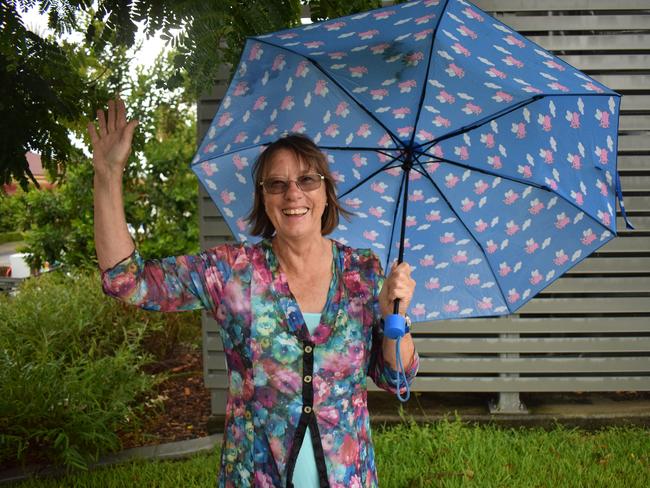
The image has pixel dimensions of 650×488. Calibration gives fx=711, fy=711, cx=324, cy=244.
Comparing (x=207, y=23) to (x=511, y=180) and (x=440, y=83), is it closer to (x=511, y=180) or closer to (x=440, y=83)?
(x=440, y=83)

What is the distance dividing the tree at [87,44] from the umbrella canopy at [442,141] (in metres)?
0.15

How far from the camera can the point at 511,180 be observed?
2479mm

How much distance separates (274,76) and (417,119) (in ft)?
1.61

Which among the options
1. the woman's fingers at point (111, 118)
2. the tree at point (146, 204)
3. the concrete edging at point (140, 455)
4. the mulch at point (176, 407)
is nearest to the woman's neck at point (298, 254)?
the woman's fingers at point (111, 118)

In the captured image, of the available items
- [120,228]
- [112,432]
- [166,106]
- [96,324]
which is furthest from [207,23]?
[166,106]

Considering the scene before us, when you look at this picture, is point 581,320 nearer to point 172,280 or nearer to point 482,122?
point 482,122

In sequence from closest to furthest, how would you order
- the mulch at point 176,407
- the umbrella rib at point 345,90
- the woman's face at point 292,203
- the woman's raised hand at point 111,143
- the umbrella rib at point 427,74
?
the woman's raised hand at point 111,143
the umbrella rib at point 427,74
the woman's face at point 292,203
the umbrella rib at point 345,90
the mulch at point 176,407

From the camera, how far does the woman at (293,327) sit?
199 cm

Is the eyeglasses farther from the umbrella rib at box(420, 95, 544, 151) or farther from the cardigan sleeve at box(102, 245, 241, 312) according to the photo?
the umbrella rib at box(420, 95, 544, 151)

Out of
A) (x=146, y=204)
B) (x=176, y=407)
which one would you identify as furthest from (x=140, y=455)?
(x=146, y=204)

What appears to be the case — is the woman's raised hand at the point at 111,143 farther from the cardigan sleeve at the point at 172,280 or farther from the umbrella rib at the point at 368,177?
the umbrella rib at the point at 368,177

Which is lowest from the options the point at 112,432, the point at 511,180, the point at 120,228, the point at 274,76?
the point at 112,432

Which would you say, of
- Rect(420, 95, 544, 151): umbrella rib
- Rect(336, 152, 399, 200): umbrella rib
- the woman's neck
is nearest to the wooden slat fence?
Rect(336, 152, 399, 200): umbrella rib

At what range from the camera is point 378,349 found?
2.14m
